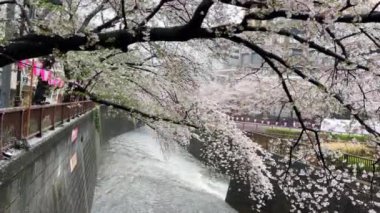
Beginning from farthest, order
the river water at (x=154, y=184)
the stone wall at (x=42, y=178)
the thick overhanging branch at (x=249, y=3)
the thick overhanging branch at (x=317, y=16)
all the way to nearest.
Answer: the river water at (x=154, y=184) → the stone wall at (x=42, y=178) → the thick overhanging branch at (x=249, y=3) → the thick overhanging branch at (x=317, y=16)

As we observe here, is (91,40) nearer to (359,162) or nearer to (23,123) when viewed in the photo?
(23,123)

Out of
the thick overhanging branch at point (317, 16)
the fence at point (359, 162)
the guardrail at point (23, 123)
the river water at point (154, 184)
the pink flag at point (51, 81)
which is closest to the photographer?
the thick overhanging branch at point (317, 16)

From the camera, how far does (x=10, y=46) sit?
5723mm

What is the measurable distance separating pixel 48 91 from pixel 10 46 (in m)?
9.23

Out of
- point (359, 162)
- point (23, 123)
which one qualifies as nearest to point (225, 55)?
point (23, 123)

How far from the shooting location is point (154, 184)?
24641 mm

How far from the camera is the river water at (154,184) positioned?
2034 centimetres

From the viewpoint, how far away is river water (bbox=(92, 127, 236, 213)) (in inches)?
801

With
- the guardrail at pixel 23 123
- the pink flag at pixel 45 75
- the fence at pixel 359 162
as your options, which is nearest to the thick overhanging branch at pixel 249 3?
the guardrail at pixel 23 123

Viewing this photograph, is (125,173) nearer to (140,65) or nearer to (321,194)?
(321,194)

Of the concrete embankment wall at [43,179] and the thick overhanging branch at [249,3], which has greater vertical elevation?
the thick overhanging branch at [249,3]

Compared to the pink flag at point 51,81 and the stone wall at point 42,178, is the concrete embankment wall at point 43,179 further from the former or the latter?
the pink flag at point 51,81

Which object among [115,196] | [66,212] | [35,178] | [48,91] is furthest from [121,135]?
[35,178]

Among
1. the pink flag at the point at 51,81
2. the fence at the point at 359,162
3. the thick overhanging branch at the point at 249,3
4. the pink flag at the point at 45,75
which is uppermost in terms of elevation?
the thick overhanging branch at the point at 249,3
